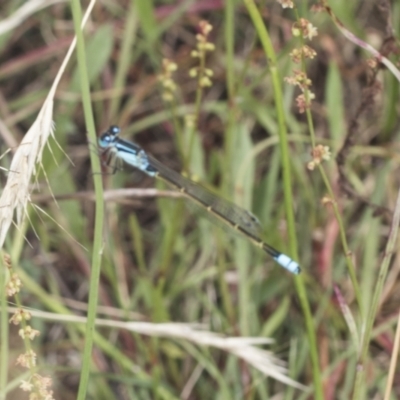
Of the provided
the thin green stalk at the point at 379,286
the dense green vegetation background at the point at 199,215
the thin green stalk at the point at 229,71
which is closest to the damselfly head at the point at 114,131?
the dense green vegetation background at the point at 199,215

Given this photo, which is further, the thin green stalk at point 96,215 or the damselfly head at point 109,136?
the damselfly head at point 109,136

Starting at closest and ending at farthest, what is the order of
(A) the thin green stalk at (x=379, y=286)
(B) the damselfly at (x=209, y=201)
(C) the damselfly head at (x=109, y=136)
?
(A) the thin green stalk at (x=379, y=286) < (C) the damselfly head at (x=109, y=136) < (B) the damselfly at (x=209, y=201)

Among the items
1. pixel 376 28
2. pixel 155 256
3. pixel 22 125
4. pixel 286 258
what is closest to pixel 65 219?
pixel 155 256

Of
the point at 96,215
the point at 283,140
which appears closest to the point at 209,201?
the point at 283,140

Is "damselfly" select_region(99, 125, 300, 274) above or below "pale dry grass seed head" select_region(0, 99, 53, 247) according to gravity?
below

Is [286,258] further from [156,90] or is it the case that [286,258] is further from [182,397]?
[156,90]

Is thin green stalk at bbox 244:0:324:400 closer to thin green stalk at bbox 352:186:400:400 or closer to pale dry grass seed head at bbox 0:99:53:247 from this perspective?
thin green stalk at bbox 352:186:400:400

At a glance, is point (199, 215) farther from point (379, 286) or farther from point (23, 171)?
point (23, 171)

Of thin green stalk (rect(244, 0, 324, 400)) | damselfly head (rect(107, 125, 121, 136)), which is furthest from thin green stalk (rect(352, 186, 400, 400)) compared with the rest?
damselfly head (rect(107, 125, 121, 136))

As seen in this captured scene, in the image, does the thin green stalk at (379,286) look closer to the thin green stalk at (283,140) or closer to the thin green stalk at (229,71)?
the thin green stalk at (283,140)

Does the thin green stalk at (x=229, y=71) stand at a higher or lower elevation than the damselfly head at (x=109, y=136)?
higher

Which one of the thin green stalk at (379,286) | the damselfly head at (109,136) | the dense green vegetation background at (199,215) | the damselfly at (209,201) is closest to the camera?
the thin green stalk at (379,286)

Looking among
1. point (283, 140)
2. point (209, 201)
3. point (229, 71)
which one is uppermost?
point (229, 71)
